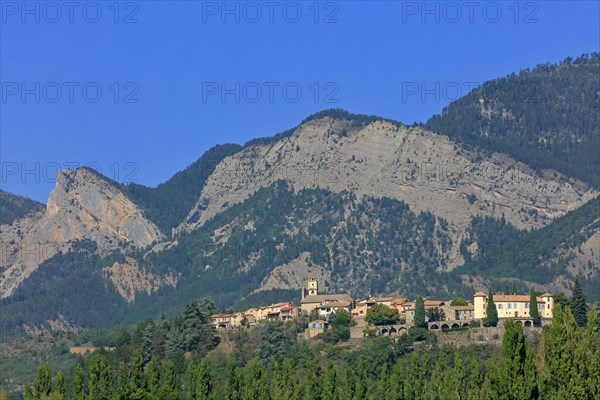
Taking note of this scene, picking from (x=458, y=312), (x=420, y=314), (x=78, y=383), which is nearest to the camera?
(x=78, y=383)

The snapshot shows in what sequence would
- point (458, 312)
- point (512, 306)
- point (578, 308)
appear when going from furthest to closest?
point (458, 312) → point (512, 306) → point (578, 308)

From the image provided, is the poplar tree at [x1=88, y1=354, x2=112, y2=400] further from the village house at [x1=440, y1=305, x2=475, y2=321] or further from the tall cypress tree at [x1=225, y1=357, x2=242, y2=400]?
the village house at [x1=440, y1=305, x2=475, y2=321]

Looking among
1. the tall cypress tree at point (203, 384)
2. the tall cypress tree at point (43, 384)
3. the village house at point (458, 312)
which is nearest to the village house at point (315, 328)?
the village house at point (458, 312)

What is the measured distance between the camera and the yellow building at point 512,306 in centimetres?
18538

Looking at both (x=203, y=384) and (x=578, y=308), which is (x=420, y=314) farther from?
(x=203, y=384)

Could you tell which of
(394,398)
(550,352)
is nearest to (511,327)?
(550,352)

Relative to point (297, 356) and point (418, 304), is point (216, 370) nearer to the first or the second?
point (297, 356)

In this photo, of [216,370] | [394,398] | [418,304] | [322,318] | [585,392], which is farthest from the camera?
[322,318]

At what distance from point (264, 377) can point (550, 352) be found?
32683mm

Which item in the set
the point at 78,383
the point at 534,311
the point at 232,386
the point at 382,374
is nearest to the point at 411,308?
the point at 534,311

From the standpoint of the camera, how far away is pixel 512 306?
18675 cm

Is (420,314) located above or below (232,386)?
above

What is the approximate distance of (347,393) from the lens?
5571 inches

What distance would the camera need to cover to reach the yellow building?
185 meters
